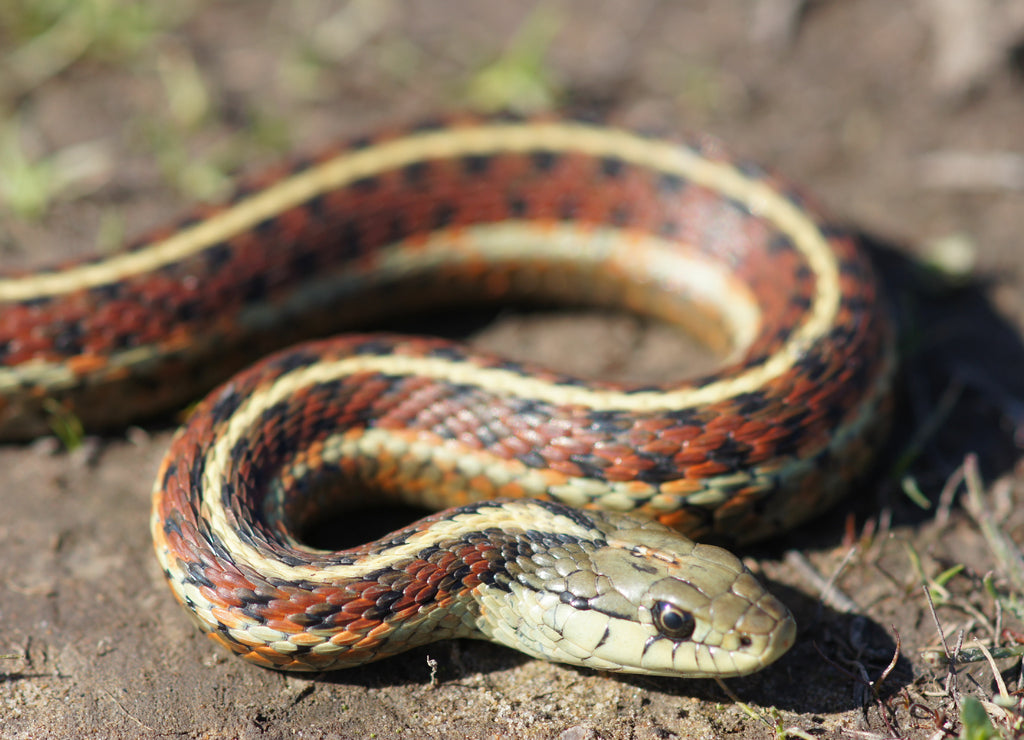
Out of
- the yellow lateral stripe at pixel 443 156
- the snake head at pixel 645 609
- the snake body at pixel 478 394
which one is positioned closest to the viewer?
the snake head at pixel 645 609

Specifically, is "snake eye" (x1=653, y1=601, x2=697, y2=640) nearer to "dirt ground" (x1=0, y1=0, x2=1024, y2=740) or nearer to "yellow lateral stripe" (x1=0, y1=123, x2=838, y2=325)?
"dirt ground" (x1=0, y1=0, x2=1024, y2=740)

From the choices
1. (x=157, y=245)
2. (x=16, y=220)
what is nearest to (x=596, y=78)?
(x=157, y=245)

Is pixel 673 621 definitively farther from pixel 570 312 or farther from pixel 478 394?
pixel 570 312

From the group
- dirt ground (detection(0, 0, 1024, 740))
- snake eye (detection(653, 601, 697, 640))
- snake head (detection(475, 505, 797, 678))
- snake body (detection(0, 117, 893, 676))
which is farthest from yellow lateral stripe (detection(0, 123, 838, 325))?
snake eye (detection(653, 601, 697, 640))

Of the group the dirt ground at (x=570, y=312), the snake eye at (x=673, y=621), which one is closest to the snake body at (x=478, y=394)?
the snake eye at (x=673, y=621)

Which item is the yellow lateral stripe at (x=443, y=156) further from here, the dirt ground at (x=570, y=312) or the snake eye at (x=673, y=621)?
the snake eye at (x=673, y=621)

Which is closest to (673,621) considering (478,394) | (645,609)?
(645,609)
